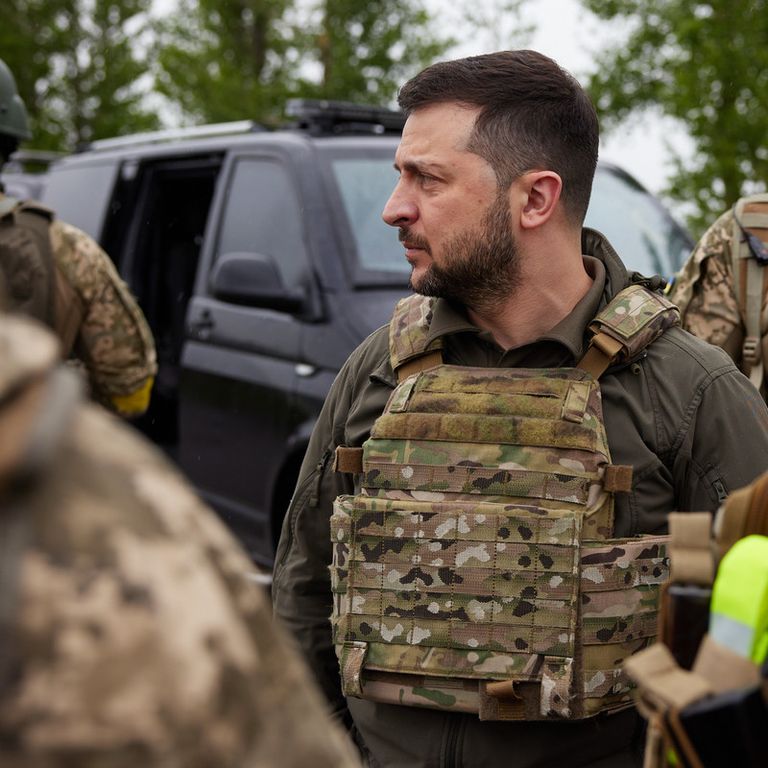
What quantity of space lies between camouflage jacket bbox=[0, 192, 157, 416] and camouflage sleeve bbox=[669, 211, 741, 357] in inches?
73.9

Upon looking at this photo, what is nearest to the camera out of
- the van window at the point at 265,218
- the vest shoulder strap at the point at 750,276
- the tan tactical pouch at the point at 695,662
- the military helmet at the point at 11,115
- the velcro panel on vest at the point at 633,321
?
the tan tactical pouch at the point at 695,662

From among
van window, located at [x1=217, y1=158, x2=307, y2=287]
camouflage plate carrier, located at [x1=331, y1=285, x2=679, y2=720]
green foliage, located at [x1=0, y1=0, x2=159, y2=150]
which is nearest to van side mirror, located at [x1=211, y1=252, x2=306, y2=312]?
van window, located at [x1=217, y1=158, x2=307, y2=287]

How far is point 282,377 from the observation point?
5309 millimetres

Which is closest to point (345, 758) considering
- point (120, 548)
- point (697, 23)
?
point (120, 548)

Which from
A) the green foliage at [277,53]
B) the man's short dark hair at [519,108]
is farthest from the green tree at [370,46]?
the man's short dark hair at [519,108]

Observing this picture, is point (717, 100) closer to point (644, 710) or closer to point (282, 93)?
point (282, 93)

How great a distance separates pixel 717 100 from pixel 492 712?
347 inches

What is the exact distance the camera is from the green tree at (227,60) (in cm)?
1750

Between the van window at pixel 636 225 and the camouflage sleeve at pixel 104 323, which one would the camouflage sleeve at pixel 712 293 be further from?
the camouflage sleeve at pixel 104 323

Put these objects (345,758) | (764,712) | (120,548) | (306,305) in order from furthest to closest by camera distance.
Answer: (306,305) < (764,712) < (345,758) < (120,548)

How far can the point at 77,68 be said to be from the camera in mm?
19969

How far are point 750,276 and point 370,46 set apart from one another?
14144mm

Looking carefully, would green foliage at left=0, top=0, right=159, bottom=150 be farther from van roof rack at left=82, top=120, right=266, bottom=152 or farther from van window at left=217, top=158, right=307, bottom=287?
van window at left=217, top=158, right=307, bottom=287

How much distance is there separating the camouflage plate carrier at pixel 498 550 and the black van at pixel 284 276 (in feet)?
8.25
